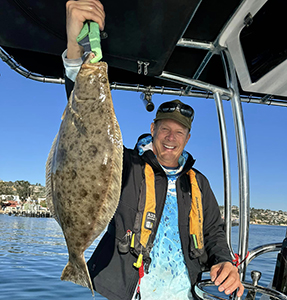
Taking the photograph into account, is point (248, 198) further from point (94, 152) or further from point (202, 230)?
point (94, 152)

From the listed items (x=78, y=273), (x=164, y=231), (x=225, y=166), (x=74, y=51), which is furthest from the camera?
(x=225, y=166)

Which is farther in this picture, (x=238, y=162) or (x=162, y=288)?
(x=238, y=162)

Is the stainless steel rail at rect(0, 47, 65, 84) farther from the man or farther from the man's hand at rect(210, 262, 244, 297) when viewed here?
the man's hand at rect(210, 262, 244, 297)

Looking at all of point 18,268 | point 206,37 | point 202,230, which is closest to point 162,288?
point 202,230

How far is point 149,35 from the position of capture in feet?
8.69

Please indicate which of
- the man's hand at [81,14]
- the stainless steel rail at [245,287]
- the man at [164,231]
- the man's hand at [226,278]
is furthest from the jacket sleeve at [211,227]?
the man's hand at [81,14]

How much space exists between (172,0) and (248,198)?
6.85ft

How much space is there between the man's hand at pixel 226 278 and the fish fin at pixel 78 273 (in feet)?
3.42

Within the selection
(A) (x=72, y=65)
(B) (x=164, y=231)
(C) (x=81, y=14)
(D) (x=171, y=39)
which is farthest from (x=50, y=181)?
(D) (x=171, y=39)

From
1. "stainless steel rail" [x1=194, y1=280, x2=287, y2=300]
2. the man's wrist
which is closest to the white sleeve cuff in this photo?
the man's wrist

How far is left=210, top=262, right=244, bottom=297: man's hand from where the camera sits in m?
2.15

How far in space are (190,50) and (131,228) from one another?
2.08 metres

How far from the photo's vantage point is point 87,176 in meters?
1.58

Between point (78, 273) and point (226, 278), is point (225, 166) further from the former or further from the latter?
point (78, 273)
